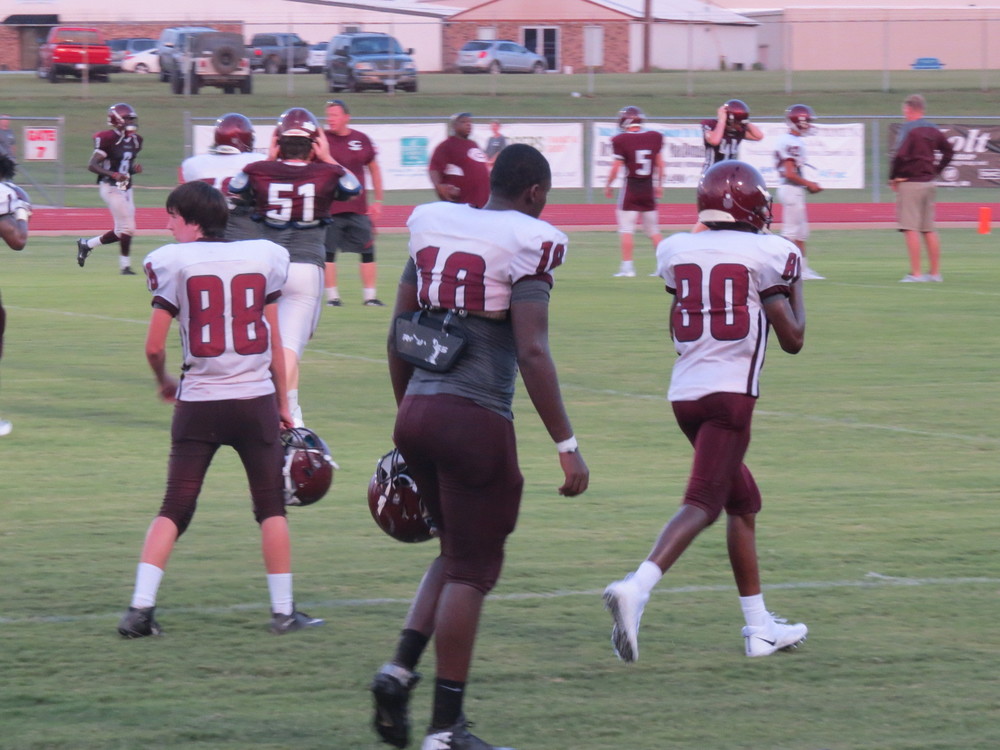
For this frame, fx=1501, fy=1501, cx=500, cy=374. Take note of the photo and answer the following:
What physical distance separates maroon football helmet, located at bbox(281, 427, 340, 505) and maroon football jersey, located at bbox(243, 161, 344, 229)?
2911 mm

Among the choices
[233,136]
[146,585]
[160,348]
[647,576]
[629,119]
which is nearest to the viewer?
[647,576]

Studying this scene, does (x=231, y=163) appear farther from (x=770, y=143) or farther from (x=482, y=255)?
(x=770, y=143)

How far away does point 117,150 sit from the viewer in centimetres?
1866

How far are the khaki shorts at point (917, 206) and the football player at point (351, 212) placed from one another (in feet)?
20.4

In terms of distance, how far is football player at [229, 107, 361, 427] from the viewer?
858 cm

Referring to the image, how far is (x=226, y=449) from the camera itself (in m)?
9.09

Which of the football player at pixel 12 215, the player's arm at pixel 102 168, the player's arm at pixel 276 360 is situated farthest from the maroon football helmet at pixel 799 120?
the player's arm at pixel 276 360

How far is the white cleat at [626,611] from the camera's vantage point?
486cm

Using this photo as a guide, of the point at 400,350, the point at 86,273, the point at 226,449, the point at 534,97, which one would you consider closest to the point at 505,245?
the point at 400,350

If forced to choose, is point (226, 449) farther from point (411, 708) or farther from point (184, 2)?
point (184, 2)

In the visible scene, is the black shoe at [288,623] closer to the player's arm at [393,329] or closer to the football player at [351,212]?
the player's arm at [393,329]

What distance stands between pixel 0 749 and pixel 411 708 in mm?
1252

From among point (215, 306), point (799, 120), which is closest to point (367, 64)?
point (799, 120)

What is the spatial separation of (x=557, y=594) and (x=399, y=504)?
1461mm
